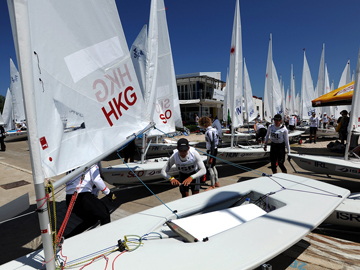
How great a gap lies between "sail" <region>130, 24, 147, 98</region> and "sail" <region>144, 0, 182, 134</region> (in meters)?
0.37

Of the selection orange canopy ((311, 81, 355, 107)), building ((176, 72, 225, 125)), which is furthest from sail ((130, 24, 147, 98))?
building ((176, 72, 225, 125))

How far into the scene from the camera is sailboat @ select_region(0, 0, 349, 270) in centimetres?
135

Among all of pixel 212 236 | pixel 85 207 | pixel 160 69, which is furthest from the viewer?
pixel 160 69

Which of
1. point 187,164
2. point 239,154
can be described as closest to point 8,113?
point 239,154

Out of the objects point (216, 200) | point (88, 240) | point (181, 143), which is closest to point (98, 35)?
point (181, 143)

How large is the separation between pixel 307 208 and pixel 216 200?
95cm

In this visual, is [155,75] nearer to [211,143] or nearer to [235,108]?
[211,143]

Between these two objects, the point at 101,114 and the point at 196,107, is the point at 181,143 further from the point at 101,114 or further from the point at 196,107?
the point at 196,107

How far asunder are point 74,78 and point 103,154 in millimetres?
698

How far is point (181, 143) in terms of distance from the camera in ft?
9.73

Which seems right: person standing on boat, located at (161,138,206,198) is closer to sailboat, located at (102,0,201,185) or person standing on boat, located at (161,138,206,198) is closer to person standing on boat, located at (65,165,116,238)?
person standing on boat, located at (65,165,116,238)

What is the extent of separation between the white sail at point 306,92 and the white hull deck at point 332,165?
11867mm

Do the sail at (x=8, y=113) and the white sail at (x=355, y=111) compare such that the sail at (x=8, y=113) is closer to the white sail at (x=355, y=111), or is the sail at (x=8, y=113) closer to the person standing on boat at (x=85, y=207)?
the person standing on boat at (x=85, y=207)

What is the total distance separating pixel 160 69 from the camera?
5902 mm
